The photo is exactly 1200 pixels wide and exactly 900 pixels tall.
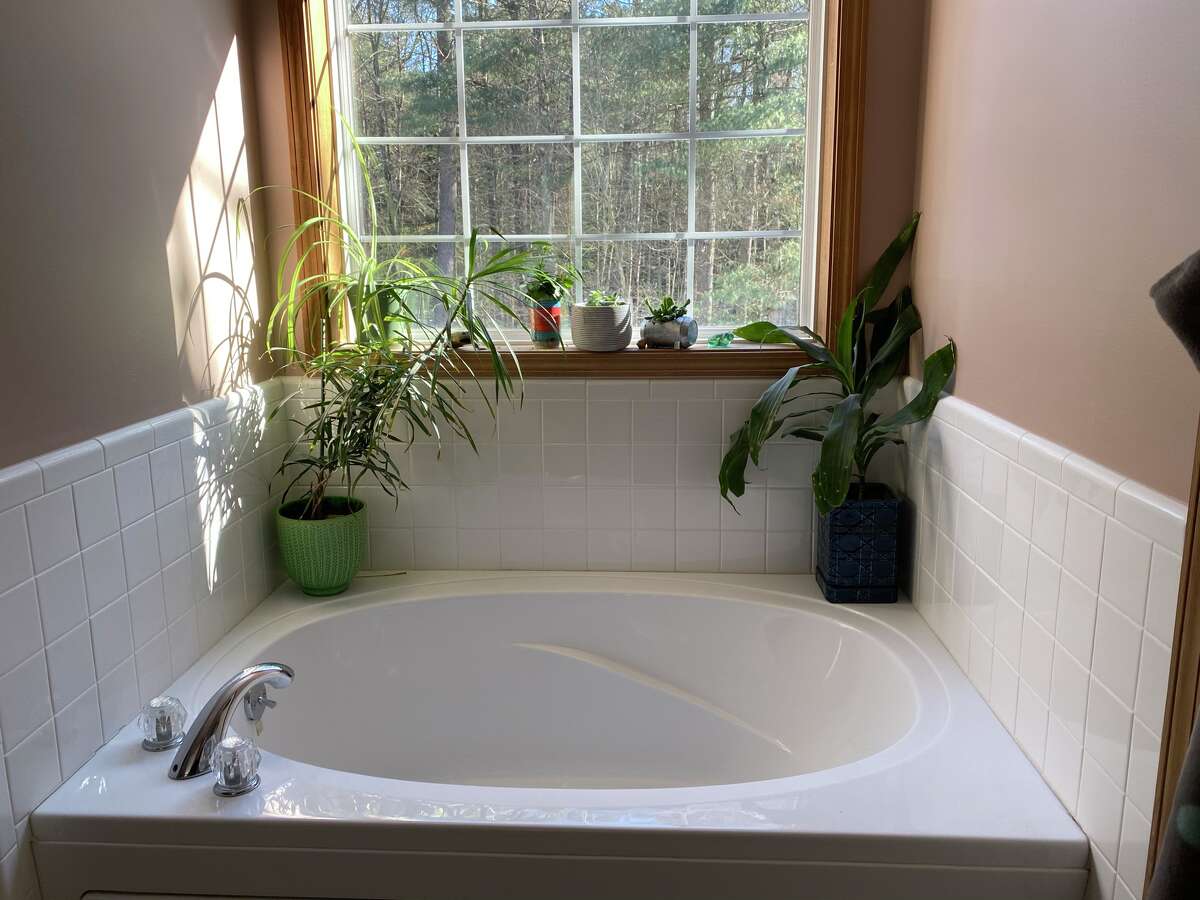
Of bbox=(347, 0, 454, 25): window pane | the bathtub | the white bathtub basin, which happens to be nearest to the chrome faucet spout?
the bathtub

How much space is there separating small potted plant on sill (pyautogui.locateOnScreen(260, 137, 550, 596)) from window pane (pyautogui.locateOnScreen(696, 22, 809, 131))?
57 centimetres

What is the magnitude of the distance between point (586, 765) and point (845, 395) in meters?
1.09

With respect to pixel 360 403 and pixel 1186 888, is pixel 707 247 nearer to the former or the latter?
pixel 360 403

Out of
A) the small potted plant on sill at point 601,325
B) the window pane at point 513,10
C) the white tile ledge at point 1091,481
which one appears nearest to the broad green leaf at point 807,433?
the small potted plant on sill at point 601,325

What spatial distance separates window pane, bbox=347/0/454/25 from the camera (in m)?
2.34

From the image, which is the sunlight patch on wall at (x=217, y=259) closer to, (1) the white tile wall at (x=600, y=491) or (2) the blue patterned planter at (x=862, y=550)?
(1) the white tile wall at (x=600, y=491)

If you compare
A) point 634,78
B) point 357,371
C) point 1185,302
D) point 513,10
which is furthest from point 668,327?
point 1185,302

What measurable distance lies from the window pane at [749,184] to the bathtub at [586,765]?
915mm

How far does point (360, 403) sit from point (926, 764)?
4.48ft

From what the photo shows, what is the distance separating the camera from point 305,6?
218cm

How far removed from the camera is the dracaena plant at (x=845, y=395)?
1.91 m

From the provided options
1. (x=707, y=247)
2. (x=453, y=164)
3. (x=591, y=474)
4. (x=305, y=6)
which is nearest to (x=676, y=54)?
(x=707, y=247)

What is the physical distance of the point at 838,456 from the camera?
1893 mm

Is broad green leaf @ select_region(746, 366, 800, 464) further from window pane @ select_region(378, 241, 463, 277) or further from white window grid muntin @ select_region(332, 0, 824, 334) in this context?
window pane @ select_region(378, 241, 463, 277)
